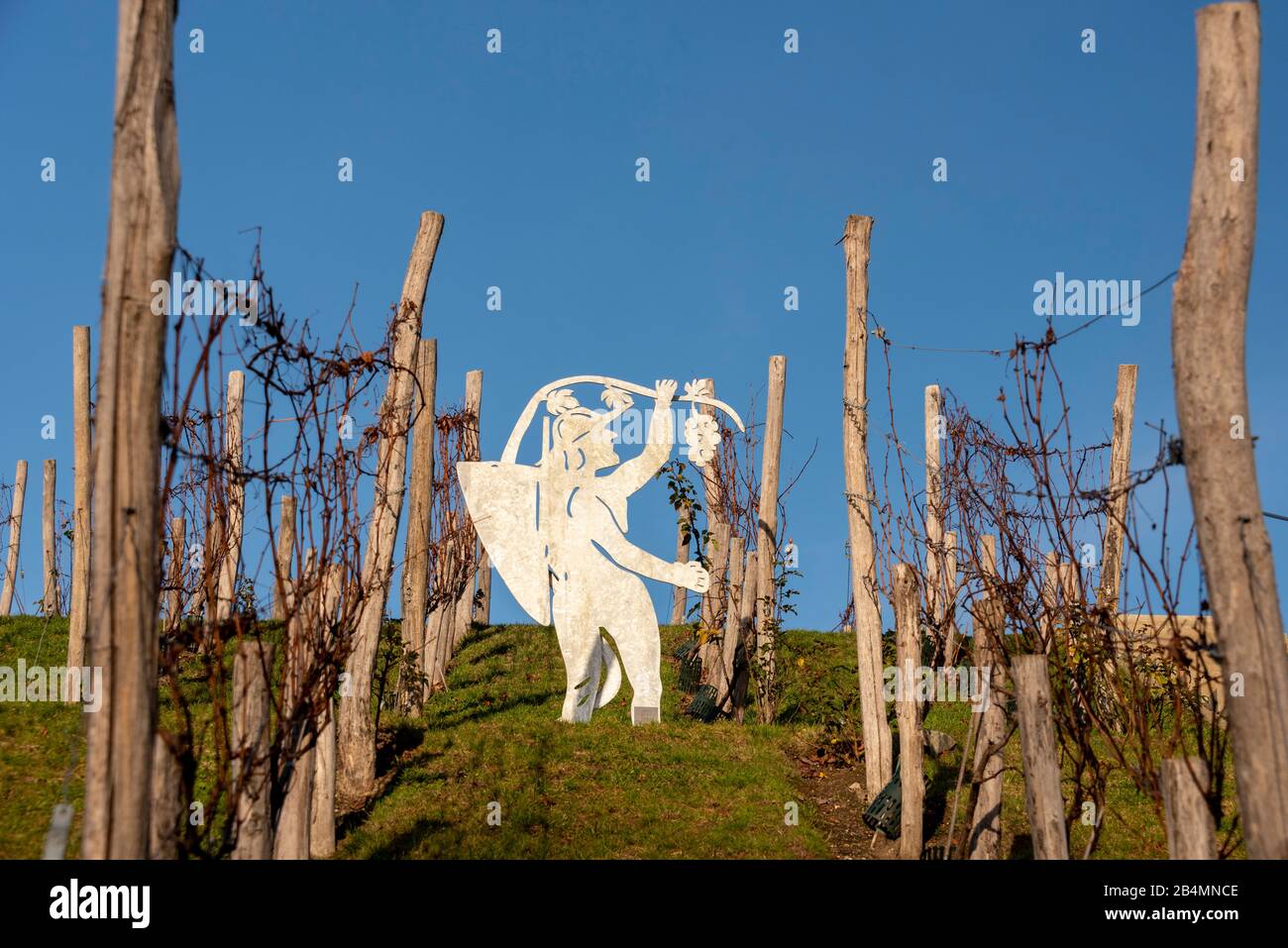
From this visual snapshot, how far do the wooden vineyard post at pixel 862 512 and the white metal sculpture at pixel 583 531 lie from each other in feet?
4.44

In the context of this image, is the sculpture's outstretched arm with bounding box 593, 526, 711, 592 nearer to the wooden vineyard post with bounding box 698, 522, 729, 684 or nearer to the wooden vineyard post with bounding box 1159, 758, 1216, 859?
the wooden vineyard post with bounding box 698, 522, 729, 684

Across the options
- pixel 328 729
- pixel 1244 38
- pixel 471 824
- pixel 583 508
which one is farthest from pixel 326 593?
pixel 1244 38

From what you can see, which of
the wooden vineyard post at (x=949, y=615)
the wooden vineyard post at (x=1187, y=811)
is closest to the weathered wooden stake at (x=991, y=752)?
the wooden vineyard post at (x=949, y=615)

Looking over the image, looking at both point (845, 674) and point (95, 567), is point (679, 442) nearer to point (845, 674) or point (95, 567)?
point (845, 674)

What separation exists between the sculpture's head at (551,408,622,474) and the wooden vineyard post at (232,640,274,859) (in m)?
6.10

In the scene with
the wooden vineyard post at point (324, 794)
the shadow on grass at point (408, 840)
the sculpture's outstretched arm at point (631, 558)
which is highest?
the sculpture's outstretched arm at point (631, 558)

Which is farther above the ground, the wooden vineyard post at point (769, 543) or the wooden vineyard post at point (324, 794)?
the wooden vineyard post at point (769, 543)

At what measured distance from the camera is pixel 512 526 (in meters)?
12.3

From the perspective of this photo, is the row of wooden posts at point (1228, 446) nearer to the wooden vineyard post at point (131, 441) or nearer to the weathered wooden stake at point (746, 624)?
the wooden vineyard post at point (131, 441)

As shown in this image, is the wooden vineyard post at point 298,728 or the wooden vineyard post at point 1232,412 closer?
the wooden vineyard post at point 1232,412

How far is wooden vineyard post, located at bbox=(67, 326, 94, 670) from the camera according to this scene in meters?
12.8

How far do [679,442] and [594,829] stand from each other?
4123 mm

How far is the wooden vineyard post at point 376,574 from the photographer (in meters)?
10.8
